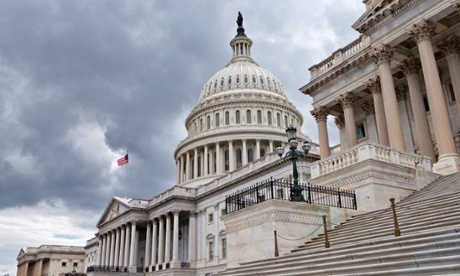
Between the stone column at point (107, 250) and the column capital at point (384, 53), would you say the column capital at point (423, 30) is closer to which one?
the column capital at point (384, 53)

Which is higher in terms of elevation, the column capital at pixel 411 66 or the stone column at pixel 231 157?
the stone column at pixel 231 157

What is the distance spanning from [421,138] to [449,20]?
7.25m

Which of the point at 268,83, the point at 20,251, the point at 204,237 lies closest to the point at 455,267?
the point at 204,237

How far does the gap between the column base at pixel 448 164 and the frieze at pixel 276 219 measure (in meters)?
8.43

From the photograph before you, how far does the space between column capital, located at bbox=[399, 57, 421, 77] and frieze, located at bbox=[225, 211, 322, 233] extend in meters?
15.0

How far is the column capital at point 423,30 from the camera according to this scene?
81.1 ft

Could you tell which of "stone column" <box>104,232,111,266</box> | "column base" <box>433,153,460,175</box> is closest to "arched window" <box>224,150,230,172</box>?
"stone column" <box>104,232,111,266</box>

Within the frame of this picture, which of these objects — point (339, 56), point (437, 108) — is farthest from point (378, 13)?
point (339, 56)

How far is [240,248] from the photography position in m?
17.7

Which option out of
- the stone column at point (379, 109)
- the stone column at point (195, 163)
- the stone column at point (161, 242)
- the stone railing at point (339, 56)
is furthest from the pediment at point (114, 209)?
the stone column at point (379, 109)

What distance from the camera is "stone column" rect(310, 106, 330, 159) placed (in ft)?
117

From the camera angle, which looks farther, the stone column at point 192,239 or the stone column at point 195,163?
the stone column at point 195,163

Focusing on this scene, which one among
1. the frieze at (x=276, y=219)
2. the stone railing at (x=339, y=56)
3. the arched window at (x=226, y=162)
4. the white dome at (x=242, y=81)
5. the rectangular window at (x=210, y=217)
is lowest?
the frieze at (x=276, y=219)

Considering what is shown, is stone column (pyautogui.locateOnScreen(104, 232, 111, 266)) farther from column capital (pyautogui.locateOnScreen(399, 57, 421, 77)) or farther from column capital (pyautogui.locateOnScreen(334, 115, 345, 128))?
column capital (pyautogui.locateOnScreen(399, 57, 421, 77))
